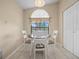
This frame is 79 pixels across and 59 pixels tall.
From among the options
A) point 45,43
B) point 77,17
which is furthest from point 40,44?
point 77,17

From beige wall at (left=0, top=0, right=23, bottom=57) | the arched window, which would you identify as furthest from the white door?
the arched window

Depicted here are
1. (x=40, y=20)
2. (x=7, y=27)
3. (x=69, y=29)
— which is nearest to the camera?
(x=7, y=27)

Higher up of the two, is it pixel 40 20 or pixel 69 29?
pixel 40 20

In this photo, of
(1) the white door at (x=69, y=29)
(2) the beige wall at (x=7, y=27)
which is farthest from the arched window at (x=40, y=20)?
(2) the beige wall at (x=7, y=27)

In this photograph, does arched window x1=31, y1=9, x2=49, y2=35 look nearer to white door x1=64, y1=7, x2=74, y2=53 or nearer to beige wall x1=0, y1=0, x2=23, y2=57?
white door x1=64, y1=7, x2=74, y2=53

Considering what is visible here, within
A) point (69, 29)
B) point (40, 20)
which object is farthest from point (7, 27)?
point (40, 20)

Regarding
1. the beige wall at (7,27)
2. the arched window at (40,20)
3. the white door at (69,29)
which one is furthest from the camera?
the arched window at (40,20)

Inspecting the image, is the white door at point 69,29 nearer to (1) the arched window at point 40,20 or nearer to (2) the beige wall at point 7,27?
(2) the beige wall at point 7,27

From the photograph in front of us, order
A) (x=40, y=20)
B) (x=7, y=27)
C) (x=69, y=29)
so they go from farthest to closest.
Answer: (x=40, y=20), (x=69, y=29), (x=7, y=27)

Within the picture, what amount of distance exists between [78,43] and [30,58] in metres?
1.99

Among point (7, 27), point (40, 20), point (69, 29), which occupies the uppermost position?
point (40, 20)

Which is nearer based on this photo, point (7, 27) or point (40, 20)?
point (7, 27)

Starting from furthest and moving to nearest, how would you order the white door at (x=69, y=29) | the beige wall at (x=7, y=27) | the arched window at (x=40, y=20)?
1. the arched window at (x=40, y=20)
2. the white door at (x=69, y=29)
3. the beige wall at (x=7, y=27)

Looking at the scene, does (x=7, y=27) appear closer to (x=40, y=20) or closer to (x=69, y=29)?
(x=69, y=29)
